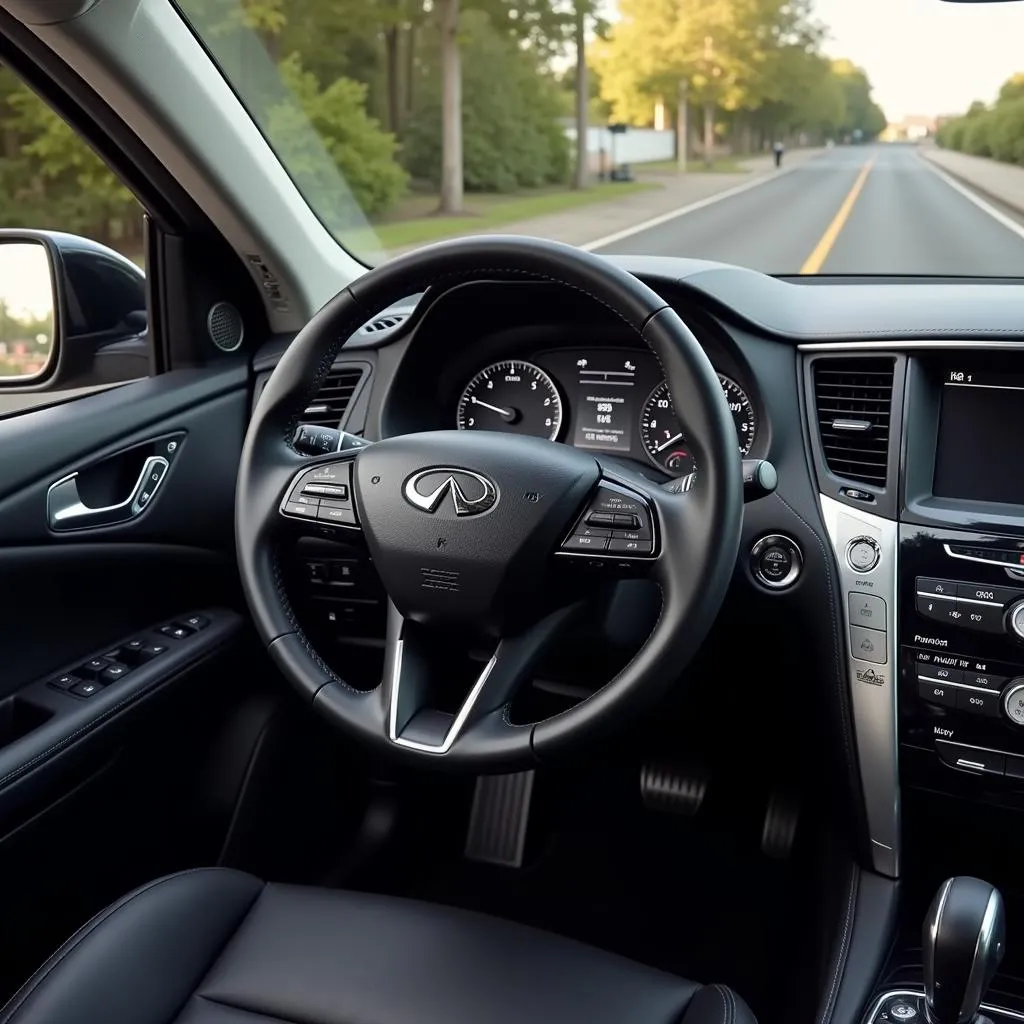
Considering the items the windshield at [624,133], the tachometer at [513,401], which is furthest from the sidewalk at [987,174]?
the tachometer at [513,401]

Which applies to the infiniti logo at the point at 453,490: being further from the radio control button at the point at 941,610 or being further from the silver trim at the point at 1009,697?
the silver trim at the point at 1009,697

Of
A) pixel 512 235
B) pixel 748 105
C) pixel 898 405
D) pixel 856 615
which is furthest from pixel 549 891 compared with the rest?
pixel 748 105

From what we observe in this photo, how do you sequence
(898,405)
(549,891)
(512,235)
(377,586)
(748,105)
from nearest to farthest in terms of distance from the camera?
(512,235) < (898,405) < (377,586) < (549,891) < (748,105)

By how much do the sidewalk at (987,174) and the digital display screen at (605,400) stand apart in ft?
3.20

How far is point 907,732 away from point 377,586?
1.05 meters

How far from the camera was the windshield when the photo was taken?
8.25 feet

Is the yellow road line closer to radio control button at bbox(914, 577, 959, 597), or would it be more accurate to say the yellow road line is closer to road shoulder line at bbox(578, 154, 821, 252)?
road shoulder line at bbox(578, 154, 821, 252)

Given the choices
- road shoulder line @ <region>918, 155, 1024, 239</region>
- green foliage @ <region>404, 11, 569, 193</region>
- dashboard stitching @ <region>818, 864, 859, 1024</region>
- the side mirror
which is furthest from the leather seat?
green foliage @ <region>404, 11, 569, 193</region>

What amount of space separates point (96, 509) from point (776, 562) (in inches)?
50.8

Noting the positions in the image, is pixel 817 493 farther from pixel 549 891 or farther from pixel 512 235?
pixel 549 891

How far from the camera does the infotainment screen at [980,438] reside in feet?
6.55

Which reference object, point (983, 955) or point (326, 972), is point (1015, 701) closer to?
point (983, 955)

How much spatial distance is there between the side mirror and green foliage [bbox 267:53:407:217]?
22.1 inches

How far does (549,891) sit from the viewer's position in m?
2.76
